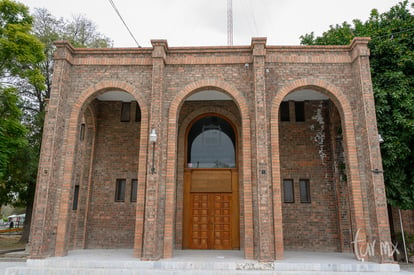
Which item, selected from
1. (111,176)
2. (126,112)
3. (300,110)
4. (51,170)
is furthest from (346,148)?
(51,170)

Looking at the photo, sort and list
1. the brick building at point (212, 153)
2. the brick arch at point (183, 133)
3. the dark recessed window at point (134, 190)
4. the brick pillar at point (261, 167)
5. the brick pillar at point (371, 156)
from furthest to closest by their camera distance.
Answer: the dark recessed window at point (134, 190) < the brick arch at point (183, 133) < the brick building at point (212, 153) < the brick pillar at point (261, 167) < the brick pillar at point (371, 156)

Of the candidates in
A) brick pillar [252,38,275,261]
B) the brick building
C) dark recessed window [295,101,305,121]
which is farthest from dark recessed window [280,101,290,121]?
brick pillar [252,38,275,261]

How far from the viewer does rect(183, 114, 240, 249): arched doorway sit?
1112 cm

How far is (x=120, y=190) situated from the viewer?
12.0 metres

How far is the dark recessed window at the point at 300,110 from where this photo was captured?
485 inches

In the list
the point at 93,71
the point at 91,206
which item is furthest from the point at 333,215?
the point at 93,71

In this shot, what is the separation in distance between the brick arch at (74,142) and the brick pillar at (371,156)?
7.09 metres

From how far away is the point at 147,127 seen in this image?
32.1 feet

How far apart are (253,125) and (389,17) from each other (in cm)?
747

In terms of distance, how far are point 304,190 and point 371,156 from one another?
3322 millimetres

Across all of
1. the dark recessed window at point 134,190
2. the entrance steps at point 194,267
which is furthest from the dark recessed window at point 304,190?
the dark recessed window at point 134,190

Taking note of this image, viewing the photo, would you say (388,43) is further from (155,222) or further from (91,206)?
(91,206)

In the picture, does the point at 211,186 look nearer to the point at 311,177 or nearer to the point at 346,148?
the point at 311,177

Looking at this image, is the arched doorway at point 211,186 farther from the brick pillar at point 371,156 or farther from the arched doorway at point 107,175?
the brick pillar at point 371,156
